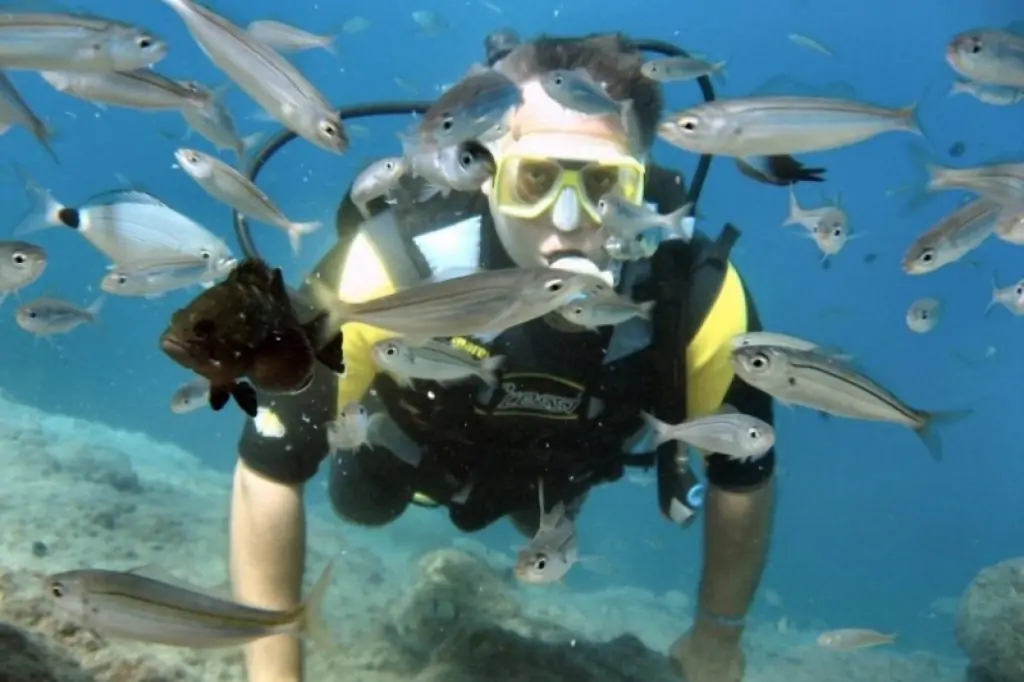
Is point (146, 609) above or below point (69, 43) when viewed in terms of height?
below

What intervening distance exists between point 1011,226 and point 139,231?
3.85 m

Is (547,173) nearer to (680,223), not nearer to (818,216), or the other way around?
(680,223)

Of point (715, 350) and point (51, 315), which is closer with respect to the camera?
point (715, 350)

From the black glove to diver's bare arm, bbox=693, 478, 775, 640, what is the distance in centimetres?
161

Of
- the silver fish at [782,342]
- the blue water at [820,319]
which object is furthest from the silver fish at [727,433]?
the blue water at [820,319]

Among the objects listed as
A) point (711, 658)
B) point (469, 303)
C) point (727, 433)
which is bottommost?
point (711, 658)

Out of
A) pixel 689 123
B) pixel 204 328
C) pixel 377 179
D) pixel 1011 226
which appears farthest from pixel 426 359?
pixel 1011 226

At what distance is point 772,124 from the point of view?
300 centimetres

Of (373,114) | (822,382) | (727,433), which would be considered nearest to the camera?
(822,382)

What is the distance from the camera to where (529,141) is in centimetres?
372

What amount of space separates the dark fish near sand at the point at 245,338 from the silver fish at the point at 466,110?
1215 mm

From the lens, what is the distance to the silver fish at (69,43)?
258 centimetres

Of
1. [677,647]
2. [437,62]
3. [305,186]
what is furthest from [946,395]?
[305,186]

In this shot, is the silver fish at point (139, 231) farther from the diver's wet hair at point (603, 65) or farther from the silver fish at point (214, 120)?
the diver's wet hair at point (603, 65)
